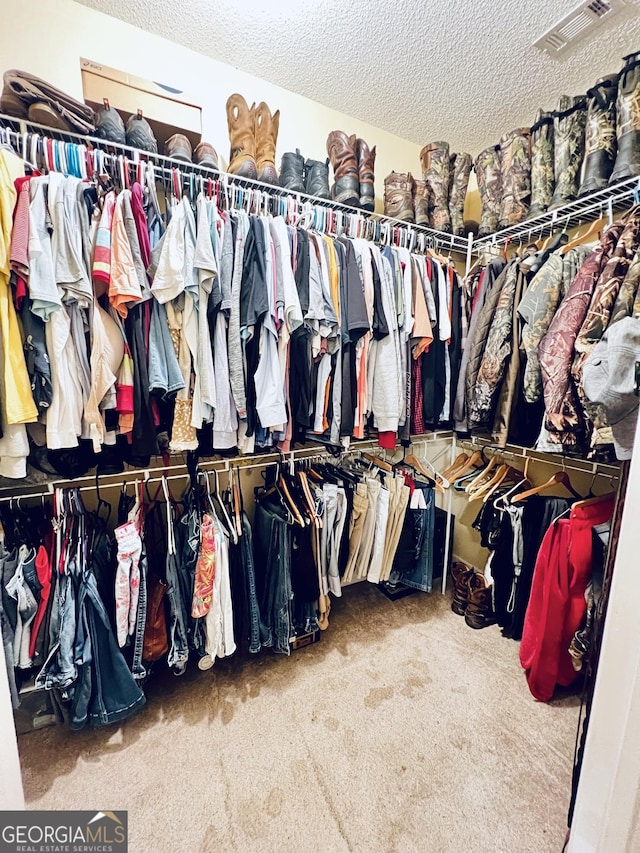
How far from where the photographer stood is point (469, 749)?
1.27 m

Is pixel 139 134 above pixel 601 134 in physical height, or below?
below

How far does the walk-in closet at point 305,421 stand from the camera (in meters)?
1.03

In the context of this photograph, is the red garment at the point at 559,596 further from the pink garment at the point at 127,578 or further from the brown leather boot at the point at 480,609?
the pink garment at the point at 127,578

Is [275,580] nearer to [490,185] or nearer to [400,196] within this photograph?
[400,196]

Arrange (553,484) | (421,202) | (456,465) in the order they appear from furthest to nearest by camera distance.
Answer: (456,465) < (421,202) < (553,484)

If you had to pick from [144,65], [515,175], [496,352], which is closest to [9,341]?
[144,65]

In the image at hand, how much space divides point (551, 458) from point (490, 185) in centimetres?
149

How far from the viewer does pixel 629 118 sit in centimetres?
132

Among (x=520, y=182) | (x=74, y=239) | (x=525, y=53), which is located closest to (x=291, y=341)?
(x=74, y=239)

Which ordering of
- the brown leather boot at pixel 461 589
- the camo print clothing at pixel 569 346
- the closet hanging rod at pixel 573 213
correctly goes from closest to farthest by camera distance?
1. the camo print clothing at pixel 569 346
2. the closet hanging rod at pixel 573 213
3. the brown leather boot at pixel 461 589

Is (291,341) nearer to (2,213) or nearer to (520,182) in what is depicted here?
(2,213)

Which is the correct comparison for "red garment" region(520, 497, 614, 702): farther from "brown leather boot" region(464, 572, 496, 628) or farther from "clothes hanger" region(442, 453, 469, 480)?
"clothes hanger" region(442, 453, 469, 480)

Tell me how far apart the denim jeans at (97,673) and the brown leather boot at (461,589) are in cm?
161

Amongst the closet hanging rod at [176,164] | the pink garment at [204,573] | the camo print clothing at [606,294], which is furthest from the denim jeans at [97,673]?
the camo print clothing at [606,294]
